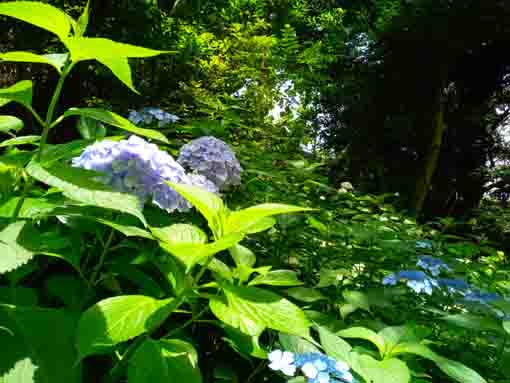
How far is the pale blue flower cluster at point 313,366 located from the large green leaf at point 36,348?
34 cm

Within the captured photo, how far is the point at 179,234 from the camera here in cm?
80

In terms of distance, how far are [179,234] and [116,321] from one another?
0.69 feet

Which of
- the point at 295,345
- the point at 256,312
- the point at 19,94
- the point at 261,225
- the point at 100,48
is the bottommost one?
the point at 295,345

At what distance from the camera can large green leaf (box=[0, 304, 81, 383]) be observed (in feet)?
2.06

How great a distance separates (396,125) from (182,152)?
965 cm

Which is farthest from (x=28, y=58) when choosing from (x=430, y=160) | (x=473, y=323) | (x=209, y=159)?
(x=430, y=160)

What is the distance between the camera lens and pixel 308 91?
4512 millimetres

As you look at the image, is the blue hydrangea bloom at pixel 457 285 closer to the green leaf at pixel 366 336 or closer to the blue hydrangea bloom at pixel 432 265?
the blue hydrangea bloom at pixel 432 265

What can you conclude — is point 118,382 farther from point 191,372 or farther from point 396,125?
point 396,125

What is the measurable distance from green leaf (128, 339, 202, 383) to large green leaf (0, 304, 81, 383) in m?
0.10

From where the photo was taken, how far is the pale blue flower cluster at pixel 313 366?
69 cm

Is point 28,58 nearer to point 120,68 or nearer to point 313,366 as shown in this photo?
point 120,68

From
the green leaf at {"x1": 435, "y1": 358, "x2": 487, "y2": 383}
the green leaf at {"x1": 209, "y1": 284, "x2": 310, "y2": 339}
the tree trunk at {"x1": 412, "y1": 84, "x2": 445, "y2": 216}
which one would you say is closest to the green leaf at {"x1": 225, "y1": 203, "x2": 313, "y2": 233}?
the green leaf at {"x1": 209, "y1": 284, "x2": 310, "y2": 339}

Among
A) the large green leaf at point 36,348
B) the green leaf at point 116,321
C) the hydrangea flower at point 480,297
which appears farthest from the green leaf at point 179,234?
the hydrangea flower at point 480,297
